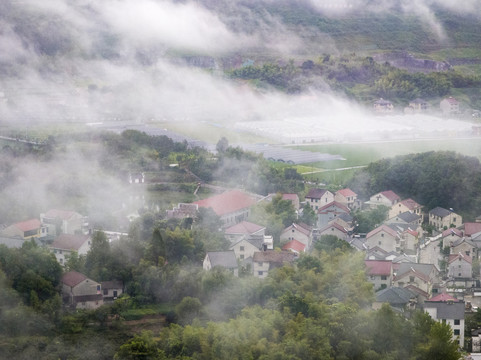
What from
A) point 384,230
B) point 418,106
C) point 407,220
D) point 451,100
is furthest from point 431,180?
point 418,106

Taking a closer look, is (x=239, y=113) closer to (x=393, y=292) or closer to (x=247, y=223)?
(x=247, y=223)

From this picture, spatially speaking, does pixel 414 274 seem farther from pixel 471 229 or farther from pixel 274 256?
pixel 471 229

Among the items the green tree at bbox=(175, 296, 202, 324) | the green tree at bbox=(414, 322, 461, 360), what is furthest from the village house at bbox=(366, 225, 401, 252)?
the green tree at bbox=(414, 322, 461, 360)

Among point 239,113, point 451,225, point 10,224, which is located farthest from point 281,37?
point 10,224

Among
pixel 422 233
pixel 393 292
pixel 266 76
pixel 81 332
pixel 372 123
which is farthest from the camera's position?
pixel 266 76

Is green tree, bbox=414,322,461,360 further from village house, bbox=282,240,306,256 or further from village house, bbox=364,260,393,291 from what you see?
village house, bbox=282,240,306,256
